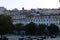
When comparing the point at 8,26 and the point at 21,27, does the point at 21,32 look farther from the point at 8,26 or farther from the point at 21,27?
the point at 8,26

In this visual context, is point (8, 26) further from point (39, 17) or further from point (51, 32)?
point (39, 17)

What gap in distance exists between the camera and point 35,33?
1919 inches

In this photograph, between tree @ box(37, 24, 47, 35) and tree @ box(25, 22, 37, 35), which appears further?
tree @ box(37, 24, 47, 35)

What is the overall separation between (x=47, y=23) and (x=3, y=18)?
1961 cm

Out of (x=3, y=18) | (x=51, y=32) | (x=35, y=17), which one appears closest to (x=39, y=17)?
(x=35, y=17)

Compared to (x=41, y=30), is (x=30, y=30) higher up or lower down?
higher up

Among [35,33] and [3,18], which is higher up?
[3,18]

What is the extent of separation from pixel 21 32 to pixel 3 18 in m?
12.7

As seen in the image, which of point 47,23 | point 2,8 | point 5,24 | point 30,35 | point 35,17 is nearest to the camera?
point 5,24

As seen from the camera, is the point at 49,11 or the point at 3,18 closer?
the point at 3,18

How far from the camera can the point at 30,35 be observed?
47.7m

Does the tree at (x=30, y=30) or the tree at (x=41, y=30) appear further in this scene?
the tree at (x=41, y=30)

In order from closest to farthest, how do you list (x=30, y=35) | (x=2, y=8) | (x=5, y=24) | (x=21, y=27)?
(x=5, y=24) → (x=30, y=35) → (x=21, y=27) → (x=2, y=8)

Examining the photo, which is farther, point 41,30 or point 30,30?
point 41,30
